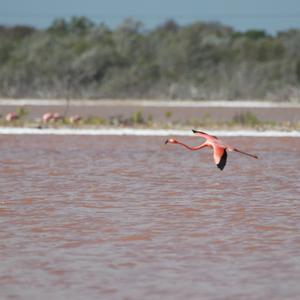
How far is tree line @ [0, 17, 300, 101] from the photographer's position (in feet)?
146

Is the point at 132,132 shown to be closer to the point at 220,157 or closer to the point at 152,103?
the point at 220,157

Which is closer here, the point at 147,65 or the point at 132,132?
the point at 132,132

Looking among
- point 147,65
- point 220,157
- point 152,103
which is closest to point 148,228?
point 220,157

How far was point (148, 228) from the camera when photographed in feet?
34.8

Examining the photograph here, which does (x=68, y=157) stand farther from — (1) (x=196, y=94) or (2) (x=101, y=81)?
(2) (x=101, y=81)

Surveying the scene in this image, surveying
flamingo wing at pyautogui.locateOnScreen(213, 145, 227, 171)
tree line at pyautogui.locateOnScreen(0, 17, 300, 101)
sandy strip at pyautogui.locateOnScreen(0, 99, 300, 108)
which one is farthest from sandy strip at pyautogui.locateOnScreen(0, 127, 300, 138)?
tree line at pyautogui.locateOnScreen(0, 17, 300, 101)

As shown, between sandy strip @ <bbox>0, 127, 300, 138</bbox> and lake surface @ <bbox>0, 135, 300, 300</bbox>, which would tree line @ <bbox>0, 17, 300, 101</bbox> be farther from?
lake surface @ <bbox>0, 135, 300, 300</bbox>

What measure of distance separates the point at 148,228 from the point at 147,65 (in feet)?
132

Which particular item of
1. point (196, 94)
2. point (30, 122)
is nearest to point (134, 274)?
point (30, 122)

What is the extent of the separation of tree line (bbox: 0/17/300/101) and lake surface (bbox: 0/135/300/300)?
25017 millimetres

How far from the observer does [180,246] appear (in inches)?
380

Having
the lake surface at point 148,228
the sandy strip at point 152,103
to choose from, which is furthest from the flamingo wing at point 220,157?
the sandy strip at point 152,103

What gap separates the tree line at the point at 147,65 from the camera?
44.6 meters

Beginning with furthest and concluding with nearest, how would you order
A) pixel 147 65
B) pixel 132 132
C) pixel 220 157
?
pixel 147 65
pixel 132 132
pixel 220 157
